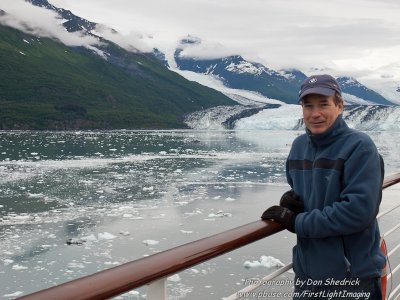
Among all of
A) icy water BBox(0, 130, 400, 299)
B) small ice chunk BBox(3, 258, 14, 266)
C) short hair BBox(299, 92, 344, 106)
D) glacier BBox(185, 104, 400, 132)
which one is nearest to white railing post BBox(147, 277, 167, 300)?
short hair BBox(299, 92, 344, 106)

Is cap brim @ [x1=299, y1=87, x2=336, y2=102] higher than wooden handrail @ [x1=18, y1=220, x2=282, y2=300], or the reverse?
cap brim @ [x1=299, y1=87, x2=336, y2=102]

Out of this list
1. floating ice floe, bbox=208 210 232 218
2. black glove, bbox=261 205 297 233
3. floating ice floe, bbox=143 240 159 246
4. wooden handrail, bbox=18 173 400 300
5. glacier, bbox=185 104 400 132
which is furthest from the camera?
glacier, bbox=185 104 400 132

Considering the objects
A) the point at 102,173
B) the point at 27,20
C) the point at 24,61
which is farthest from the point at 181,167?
the point at 27,20

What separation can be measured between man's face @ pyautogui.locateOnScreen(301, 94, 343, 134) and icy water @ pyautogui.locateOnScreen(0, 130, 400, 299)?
4449 millimetres

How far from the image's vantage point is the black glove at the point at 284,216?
1.71m

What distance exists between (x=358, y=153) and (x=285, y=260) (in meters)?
5.83

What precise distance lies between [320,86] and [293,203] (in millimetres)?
461

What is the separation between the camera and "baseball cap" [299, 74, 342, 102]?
1728 millimetres

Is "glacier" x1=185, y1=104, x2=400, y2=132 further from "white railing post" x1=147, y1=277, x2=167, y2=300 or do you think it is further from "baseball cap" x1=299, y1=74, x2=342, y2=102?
"white railing post" x1=147, y1=277, x2=167, y2=300

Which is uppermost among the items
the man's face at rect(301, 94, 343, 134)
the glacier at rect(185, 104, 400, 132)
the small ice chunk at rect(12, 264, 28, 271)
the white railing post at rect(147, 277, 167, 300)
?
the glacier at rect(185, 104, 400, 132)

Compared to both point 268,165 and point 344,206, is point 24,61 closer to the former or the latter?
point 268,165

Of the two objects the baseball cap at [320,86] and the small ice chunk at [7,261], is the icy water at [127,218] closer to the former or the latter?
the small ice chunk at [7,261]

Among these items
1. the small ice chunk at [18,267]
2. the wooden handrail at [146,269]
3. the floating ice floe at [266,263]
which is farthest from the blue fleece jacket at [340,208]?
the small ice chunk at [18,267]

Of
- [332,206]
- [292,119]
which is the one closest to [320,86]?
[332,206]
